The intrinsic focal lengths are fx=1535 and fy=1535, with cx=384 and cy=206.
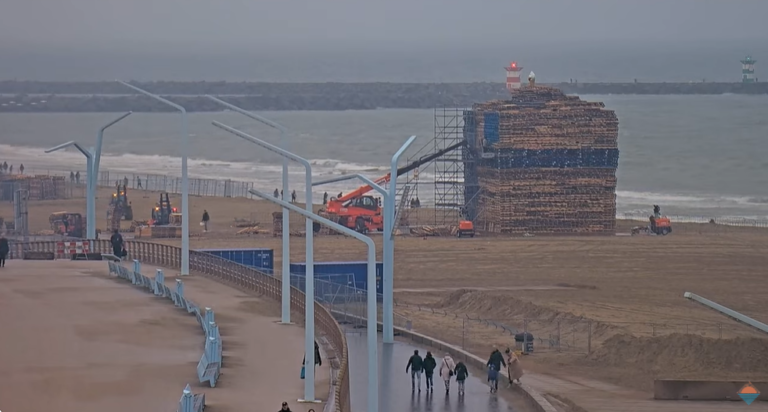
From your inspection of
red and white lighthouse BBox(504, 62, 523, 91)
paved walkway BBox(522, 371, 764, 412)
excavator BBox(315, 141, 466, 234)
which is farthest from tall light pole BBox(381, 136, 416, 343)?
red and white lighthouse BBox(504, 62, 523, 91)

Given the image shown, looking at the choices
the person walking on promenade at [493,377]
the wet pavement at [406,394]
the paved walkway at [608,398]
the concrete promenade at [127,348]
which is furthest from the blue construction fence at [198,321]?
the paved walkway at [608,398]

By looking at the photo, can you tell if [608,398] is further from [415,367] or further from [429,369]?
[415,367]

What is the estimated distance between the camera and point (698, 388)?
25.5m

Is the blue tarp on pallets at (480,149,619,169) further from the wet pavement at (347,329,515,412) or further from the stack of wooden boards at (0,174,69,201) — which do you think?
the wet pavement at (347,329,515,412)

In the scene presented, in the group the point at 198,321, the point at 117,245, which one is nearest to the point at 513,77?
the point at 117,245

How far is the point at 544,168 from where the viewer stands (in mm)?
57938

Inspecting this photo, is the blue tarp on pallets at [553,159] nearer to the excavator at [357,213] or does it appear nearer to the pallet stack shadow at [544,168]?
the pallet stack shadow at [544,168]

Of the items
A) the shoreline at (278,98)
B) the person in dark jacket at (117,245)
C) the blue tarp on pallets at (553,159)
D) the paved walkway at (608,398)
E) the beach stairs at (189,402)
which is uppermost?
the shoreline at (278,98)

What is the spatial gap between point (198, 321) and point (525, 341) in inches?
268

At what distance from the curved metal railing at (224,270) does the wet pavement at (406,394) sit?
589 millimetres

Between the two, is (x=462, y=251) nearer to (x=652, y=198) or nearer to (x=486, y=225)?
(x=486, y=225)

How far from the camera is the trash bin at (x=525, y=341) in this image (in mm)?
30764

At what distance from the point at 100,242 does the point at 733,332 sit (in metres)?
20.4

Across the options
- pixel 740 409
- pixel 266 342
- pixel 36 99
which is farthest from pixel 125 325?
pixel 36 99
